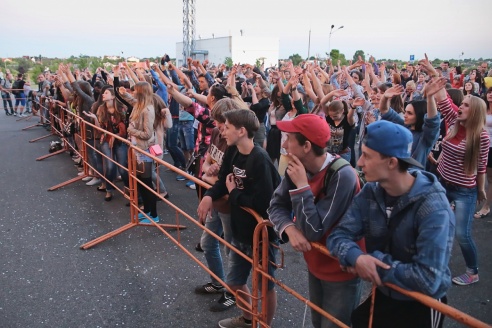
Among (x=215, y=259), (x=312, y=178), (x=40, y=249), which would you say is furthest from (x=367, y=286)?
(x=40, y=249)

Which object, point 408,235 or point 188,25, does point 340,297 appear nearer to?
point 408,235

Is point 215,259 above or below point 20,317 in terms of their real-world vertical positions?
above

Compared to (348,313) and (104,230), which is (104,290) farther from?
(348,313)

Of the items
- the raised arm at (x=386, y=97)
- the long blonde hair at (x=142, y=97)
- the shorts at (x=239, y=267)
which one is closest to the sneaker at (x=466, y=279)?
the raised arm at (x=386, y=97)

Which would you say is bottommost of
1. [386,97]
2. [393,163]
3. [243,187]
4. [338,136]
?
[243,187]

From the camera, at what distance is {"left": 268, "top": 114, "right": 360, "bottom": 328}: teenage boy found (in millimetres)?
2188

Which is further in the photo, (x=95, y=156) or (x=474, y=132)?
(x=95, y=156)

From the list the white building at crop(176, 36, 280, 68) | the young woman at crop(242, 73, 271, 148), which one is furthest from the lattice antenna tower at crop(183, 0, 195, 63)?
the young woman at crop(242, 73, 271, 148)

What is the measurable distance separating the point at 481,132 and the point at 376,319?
9.43ft

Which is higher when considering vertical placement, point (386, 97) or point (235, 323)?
point (386, 97)

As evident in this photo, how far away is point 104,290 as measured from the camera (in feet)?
13.0

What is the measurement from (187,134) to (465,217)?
5.39 meters

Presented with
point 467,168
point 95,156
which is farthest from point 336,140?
point 95,156

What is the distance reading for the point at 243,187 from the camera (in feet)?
9.92
